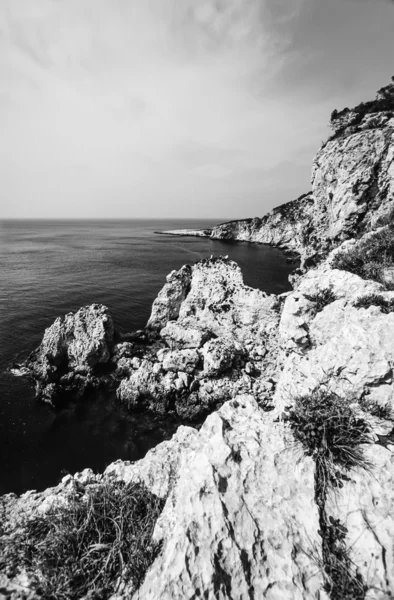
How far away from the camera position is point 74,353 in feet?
74.3

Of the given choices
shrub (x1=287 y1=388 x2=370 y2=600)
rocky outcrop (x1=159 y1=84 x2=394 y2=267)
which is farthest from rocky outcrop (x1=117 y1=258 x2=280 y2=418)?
rocky outcrop (x1=159 y1=84 x2=394 y2=267)

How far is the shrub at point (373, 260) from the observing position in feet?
44.8

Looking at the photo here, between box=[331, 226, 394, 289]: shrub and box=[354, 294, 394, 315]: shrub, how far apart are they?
250 cm

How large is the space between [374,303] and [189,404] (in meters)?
14.2

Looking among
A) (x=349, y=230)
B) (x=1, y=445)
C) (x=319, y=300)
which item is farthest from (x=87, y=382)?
(x=349, y=230)

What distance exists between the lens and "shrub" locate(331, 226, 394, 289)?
13656 mm

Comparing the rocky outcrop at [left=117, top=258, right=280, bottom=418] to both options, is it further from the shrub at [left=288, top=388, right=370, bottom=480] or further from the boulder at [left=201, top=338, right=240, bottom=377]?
the shrub at [left=288, top=388, right=370, bottom=480]

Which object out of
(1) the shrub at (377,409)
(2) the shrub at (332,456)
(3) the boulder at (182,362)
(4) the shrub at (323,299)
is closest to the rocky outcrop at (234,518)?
(2) the shrub at (332,456)

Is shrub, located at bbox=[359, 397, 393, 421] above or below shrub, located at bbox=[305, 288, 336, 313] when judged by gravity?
below

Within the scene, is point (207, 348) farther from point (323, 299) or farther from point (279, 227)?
point (279, 227)

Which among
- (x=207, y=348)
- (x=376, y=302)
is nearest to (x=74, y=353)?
(x=207, y=348)

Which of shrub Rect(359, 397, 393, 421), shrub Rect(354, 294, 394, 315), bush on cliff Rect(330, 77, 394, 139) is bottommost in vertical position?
shrub Rect(359, 397, 393, 421)

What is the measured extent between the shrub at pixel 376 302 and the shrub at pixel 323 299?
8.42 feet

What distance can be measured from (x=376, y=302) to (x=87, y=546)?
42.4 feet
